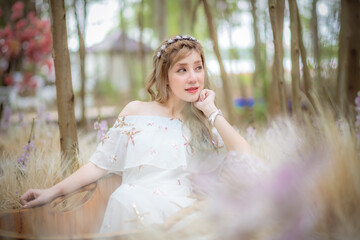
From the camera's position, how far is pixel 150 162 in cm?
176

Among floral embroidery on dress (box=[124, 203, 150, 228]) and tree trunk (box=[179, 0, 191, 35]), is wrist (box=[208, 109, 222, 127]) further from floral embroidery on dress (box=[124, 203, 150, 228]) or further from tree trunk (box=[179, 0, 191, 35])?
tree trunk (box=[179, 0, 191, 35])

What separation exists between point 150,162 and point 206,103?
0.47 meters

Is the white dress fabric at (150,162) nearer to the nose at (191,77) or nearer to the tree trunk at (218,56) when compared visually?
the nose at (191,77)

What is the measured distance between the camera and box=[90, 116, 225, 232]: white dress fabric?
1.62m

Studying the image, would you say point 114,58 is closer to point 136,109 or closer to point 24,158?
point 24,158

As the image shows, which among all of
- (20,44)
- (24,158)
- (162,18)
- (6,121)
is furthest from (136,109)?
(162,18)

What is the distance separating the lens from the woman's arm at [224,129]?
1.69 meters

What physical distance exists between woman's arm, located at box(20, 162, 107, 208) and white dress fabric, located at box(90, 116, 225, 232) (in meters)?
0.06

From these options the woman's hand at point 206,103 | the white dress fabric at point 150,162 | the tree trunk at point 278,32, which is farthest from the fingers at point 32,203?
the tree trunk at point 278,32

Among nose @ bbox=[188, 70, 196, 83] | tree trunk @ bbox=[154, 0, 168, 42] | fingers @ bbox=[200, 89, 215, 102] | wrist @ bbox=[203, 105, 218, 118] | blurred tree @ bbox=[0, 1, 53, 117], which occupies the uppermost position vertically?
tree trunk @ bbox=[154, 0, 168, 42]

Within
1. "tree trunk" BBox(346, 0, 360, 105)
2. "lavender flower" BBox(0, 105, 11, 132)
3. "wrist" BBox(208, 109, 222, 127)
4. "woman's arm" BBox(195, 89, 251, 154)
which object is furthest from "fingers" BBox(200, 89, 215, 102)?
"lavender flower" BBox(0, 105, 11, 132)

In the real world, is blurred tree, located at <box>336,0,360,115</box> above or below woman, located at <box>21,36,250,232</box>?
above

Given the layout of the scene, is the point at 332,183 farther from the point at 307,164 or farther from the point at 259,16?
the point at 259,16

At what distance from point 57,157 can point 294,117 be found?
1.83 metres
